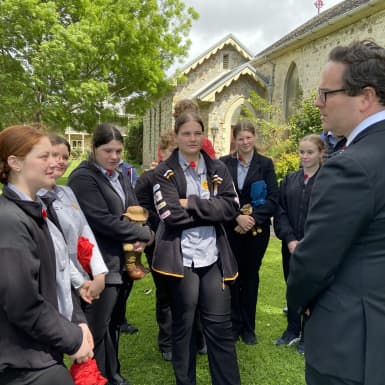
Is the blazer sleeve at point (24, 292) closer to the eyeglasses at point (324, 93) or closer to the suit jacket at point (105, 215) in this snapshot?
the suit jacket at point (105, 215)

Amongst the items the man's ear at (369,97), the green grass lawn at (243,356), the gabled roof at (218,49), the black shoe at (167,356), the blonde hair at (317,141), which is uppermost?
the gabled roof at (218,49)

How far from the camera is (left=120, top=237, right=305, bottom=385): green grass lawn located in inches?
138

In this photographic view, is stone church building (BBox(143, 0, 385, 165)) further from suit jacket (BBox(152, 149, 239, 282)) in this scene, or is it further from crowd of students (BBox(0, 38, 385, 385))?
suit jacket (BBox(152, 149, 239, 282))

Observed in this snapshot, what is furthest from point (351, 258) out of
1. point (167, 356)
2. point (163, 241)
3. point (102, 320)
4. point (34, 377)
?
point (167, 356)


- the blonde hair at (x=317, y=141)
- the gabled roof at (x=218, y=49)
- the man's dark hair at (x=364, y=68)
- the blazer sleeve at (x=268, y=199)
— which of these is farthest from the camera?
the gabled roof at (x=218, y=49)

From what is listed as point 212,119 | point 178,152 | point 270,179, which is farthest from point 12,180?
point 212,119

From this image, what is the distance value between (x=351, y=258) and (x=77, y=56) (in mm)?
14587

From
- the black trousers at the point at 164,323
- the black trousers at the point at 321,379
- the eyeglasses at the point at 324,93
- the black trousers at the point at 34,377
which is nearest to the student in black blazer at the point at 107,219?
the black trousers at the point at 164,323

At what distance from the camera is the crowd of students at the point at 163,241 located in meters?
1.70

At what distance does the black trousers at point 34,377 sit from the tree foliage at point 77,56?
1356 cm

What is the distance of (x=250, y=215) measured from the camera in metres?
3.89

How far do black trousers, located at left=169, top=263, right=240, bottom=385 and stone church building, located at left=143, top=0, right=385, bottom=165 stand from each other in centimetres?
1264

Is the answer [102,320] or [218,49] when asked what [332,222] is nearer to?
[102,320]

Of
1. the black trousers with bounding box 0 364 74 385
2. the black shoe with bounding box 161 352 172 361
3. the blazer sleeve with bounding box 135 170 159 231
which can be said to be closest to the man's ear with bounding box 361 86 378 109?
the black trousers with bounding box 0 364 74 385
